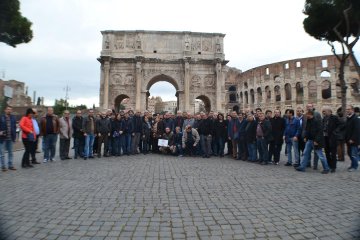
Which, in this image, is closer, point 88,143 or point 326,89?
point 88,143

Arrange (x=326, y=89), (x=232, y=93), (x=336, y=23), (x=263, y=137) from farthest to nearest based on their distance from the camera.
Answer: (x=232, y=93), (x=326, y=89), (x=336, y=23), (x=263, y=137)

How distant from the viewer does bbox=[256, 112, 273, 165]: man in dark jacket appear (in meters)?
8.13

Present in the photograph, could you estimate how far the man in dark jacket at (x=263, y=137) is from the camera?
813cm

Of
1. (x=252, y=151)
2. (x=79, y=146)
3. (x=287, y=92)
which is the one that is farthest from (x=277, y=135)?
(x=287, y=92)

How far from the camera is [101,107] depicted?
24.5 meters

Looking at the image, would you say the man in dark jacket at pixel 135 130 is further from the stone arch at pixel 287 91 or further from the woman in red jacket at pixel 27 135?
the stone arch at pixel 287 91

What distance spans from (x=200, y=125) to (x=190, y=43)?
55.4 ft

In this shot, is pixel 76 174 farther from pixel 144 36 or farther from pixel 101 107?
pixel 144 36

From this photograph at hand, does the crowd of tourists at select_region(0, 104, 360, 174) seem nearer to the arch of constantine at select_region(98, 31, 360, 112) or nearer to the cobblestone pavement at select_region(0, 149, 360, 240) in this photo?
the cobblestone pavement at select_region(0, 149, 360, 240)

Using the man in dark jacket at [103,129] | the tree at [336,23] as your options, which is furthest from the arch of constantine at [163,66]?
the man in dark jacket at [103,129]

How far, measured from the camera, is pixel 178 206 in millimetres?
3689

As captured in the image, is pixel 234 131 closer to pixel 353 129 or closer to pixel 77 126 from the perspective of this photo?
pixel 353 129

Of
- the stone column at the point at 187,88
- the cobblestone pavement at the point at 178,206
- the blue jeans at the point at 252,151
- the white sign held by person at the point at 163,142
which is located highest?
the stone column at the point at 187,88

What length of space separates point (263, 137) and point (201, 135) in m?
2.62
